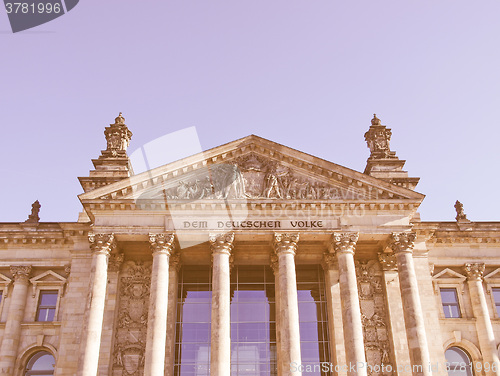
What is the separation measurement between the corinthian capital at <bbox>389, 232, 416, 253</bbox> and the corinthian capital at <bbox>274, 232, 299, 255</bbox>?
5.62 m

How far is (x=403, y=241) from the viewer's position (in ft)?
102

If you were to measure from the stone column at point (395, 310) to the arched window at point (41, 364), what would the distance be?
65.4 ft

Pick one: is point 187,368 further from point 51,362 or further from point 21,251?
point 21,251

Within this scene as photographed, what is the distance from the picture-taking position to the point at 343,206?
32.0 metres

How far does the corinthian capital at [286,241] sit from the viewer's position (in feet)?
102

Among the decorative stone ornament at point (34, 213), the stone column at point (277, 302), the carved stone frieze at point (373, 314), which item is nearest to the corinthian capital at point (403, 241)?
the carved stone frieze at point (373, 314)

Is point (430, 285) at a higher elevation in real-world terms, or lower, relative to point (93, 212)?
lower

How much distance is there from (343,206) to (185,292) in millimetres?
11010

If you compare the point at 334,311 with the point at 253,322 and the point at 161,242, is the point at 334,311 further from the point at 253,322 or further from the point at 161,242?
the point at 161,242

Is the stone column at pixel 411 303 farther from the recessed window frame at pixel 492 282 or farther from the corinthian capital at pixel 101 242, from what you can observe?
the corinthian capital at pixel 101 242

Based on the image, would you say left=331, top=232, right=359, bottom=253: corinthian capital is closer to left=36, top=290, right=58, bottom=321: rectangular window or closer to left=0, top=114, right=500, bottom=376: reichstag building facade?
left=0, top=114, right=500, bottom=376: reichstag building facade

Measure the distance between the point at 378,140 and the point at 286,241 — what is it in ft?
39.4

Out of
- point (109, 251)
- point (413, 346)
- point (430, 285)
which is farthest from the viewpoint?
point (430, 285)

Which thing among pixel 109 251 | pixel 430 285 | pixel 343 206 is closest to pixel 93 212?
pixel 109 251
